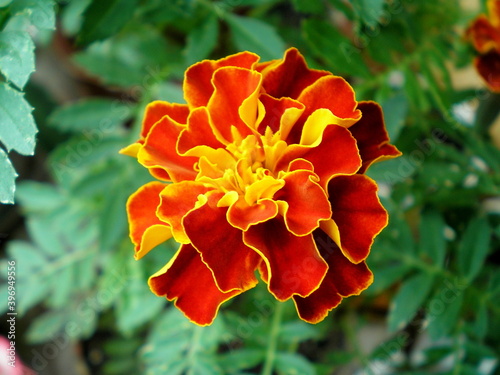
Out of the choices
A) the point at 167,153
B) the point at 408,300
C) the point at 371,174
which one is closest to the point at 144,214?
the point at 167,153

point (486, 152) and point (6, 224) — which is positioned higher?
point (486, 152)

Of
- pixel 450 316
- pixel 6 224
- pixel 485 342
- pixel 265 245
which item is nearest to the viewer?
pixel 265 245

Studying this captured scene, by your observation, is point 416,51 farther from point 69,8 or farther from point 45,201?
point 45,201

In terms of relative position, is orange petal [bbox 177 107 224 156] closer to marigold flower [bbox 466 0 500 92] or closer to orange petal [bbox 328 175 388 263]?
orange petal [bbox 328 175 388 263]

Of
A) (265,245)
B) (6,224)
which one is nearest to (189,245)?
(265,245)

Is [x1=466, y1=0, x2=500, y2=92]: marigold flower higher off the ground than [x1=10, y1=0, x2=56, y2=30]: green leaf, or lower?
lower

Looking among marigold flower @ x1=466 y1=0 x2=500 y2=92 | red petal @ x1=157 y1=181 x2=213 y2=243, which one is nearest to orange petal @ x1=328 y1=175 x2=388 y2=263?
red petal @ x1=157 y1=181 x2=213 y2=243

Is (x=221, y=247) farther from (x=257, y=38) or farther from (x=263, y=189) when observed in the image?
(x=257, y=38)

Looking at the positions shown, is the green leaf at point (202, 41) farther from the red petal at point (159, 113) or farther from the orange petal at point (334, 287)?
the orange petal at point (334, 287)
